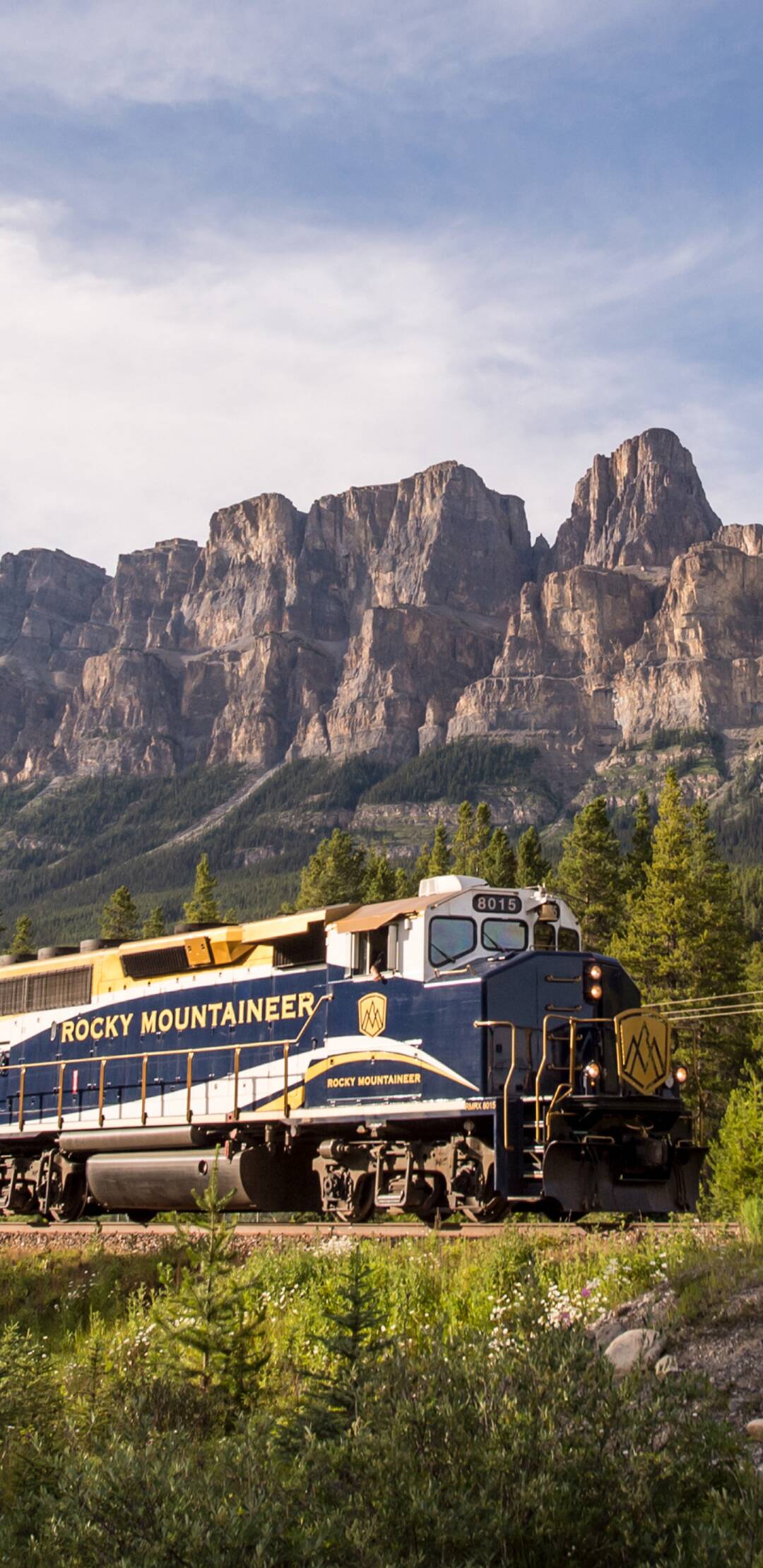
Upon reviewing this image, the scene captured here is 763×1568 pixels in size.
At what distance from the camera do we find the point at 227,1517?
266 inches

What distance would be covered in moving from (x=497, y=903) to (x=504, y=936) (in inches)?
21.2

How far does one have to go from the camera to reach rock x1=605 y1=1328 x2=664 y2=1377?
10.3 m

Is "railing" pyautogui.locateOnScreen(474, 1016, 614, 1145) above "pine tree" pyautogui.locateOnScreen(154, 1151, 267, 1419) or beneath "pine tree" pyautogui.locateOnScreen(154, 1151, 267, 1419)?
above

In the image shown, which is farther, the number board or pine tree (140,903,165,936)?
pine tree (140,903,165,936)

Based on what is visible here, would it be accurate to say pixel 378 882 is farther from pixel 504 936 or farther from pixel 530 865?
pixel 504 936

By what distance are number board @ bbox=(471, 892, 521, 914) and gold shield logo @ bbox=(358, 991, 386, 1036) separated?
2077 mm

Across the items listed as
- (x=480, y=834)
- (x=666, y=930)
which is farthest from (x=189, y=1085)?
(x=480, y=834)

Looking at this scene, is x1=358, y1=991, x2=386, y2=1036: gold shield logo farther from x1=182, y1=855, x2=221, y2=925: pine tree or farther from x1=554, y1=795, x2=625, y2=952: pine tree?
x1=182, y1=855, x2=221, y2=925: pine tree

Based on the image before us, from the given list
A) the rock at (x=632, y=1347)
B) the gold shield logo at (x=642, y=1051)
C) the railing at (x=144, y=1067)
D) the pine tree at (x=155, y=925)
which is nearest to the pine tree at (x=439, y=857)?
the pine tree at (x=155, y=925)

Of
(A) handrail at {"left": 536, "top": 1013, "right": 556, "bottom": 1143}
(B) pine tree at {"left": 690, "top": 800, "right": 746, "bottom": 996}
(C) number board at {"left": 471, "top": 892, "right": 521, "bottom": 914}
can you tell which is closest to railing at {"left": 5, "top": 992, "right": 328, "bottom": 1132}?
(C) number board at {"left": 471, "top": 892, "right": 521, "bottom": 914}

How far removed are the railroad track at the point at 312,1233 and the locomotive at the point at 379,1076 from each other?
0.66 meters

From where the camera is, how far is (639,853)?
87.1 meters

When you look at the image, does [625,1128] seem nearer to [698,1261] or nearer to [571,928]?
[571,928]

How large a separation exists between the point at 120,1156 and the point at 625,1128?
10224mm
